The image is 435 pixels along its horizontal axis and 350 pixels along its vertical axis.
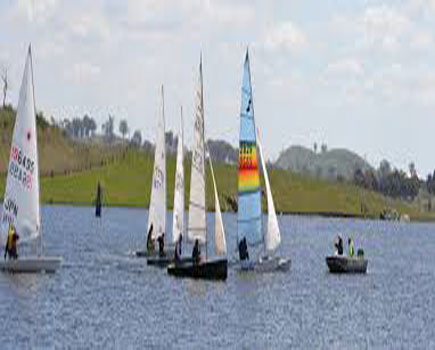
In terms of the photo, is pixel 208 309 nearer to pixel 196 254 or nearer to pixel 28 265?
pixel 196 254

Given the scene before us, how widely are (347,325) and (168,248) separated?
30.4 metres

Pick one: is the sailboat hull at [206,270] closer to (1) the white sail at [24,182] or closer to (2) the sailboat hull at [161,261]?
(2) the sailboat hull at [161,261]

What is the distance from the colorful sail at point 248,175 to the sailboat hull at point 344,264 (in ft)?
38.7

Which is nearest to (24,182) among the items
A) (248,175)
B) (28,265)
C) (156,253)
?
(28,265)

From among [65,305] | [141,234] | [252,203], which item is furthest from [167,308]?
[141,234]

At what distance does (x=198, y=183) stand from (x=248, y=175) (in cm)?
342

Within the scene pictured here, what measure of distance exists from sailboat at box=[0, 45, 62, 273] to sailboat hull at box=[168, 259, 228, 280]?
26.6 ft

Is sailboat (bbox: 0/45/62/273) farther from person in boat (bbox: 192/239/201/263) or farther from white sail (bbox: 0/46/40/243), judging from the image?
person in boat (bbox: 192/239/201/263)

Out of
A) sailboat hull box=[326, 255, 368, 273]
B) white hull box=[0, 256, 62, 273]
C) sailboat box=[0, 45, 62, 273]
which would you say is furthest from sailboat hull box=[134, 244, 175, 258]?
sailboat box=[0, 45, 62, 273]

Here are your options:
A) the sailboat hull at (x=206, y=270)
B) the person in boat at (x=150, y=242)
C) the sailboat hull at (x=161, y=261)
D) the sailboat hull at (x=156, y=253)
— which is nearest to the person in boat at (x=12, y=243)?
the sailboat hull at (x=206, y=270)

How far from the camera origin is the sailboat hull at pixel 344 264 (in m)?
89.8

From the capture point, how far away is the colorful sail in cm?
7831

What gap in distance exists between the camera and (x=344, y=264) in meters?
90.0

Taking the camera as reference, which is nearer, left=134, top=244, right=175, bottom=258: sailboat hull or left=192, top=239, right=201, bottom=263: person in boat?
left=192, top=239, right=201, bottom=263: person in boat
